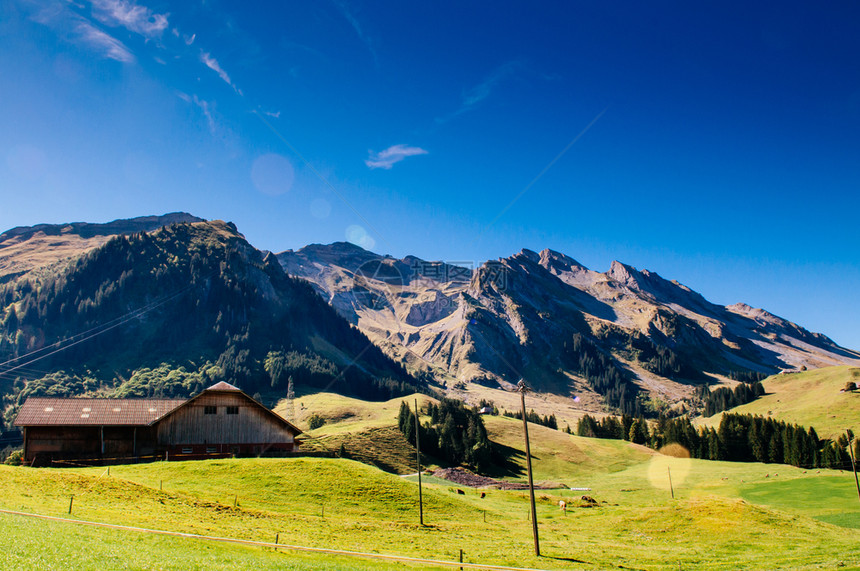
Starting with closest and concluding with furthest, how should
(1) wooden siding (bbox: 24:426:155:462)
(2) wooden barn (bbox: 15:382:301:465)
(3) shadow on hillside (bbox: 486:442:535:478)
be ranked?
(1) wooden siding (bbox: 24:426:155:462) < (2) wooden barn (bbox: 15:382:301:465) < (3) shadow on hillside (bbox: 486:442:535:478)

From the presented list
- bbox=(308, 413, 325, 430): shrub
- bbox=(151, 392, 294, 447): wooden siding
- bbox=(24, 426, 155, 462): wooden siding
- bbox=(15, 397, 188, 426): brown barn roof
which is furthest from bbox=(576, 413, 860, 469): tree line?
bbox=(24, 426, 155, 462): wooden siding

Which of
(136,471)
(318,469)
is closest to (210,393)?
(136,471)

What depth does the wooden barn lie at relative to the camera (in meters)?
61.8

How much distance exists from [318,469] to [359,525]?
17.5 m

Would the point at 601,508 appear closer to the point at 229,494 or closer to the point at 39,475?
the point at 229,494

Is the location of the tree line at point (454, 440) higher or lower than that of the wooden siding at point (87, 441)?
lower

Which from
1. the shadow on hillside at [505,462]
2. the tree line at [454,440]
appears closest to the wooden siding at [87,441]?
the tree line at [454,440]

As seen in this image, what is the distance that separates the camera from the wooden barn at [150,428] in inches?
2435

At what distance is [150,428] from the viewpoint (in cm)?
6650

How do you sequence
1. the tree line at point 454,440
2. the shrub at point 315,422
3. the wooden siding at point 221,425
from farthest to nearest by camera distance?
the shrub at point 315,422, the tree line at point 454,440, the wooden siding at point 221,425

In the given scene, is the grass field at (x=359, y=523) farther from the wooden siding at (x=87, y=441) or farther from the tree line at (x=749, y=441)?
the tree line at (x=749, y=441)

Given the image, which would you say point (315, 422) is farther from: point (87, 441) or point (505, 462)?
point (87, 441)

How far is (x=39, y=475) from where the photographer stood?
131 feet

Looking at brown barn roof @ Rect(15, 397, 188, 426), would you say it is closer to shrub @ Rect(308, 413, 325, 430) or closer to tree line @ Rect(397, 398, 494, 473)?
tree line @ Rect(397, 398, 494, 473)
